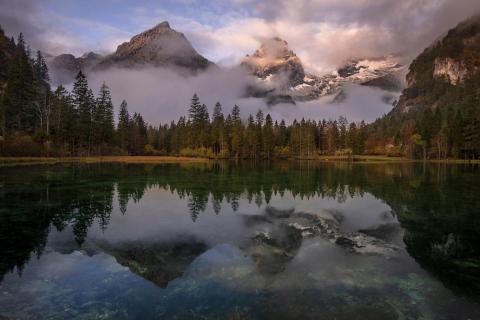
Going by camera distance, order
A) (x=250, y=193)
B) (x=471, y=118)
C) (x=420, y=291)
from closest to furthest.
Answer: (x=420, y=291)
(x=250, y=193)
(x=471, y=118)

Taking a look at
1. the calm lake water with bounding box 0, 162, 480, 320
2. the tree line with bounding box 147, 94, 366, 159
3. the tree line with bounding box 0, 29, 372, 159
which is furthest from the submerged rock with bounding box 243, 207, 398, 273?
the tree line with bounding box 147, 94, 366, 159

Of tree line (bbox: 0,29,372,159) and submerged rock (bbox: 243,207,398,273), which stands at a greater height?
tree line (bbox: 0,29,372,159)

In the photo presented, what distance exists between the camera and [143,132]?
502ft

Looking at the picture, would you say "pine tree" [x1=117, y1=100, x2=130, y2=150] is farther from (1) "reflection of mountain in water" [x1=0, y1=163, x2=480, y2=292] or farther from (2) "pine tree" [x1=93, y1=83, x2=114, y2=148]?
(1) "reflection of mountain in water" [x1=0, y1=163, x2=480, y2=292]

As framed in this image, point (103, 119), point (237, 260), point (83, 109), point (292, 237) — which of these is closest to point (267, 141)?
point (103, 119)

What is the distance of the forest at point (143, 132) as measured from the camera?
288 ft

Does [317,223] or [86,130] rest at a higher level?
[86,130]

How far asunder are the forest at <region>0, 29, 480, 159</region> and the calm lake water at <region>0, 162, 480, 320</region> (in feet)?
198

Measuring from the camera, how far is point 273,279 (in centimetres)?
1198

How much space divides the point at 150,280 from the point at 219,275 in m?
2.42

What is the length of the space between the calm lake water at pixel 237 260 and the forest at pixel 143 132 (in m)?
60.3

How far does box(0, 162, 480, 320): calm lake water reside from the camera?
992 centimetres

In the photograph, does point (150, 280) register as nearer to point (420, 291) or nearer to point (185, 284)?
point (185, 284)

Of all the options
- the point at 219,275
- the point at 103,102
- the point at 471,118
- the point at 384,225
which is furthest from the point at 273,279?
the point at 471,118
